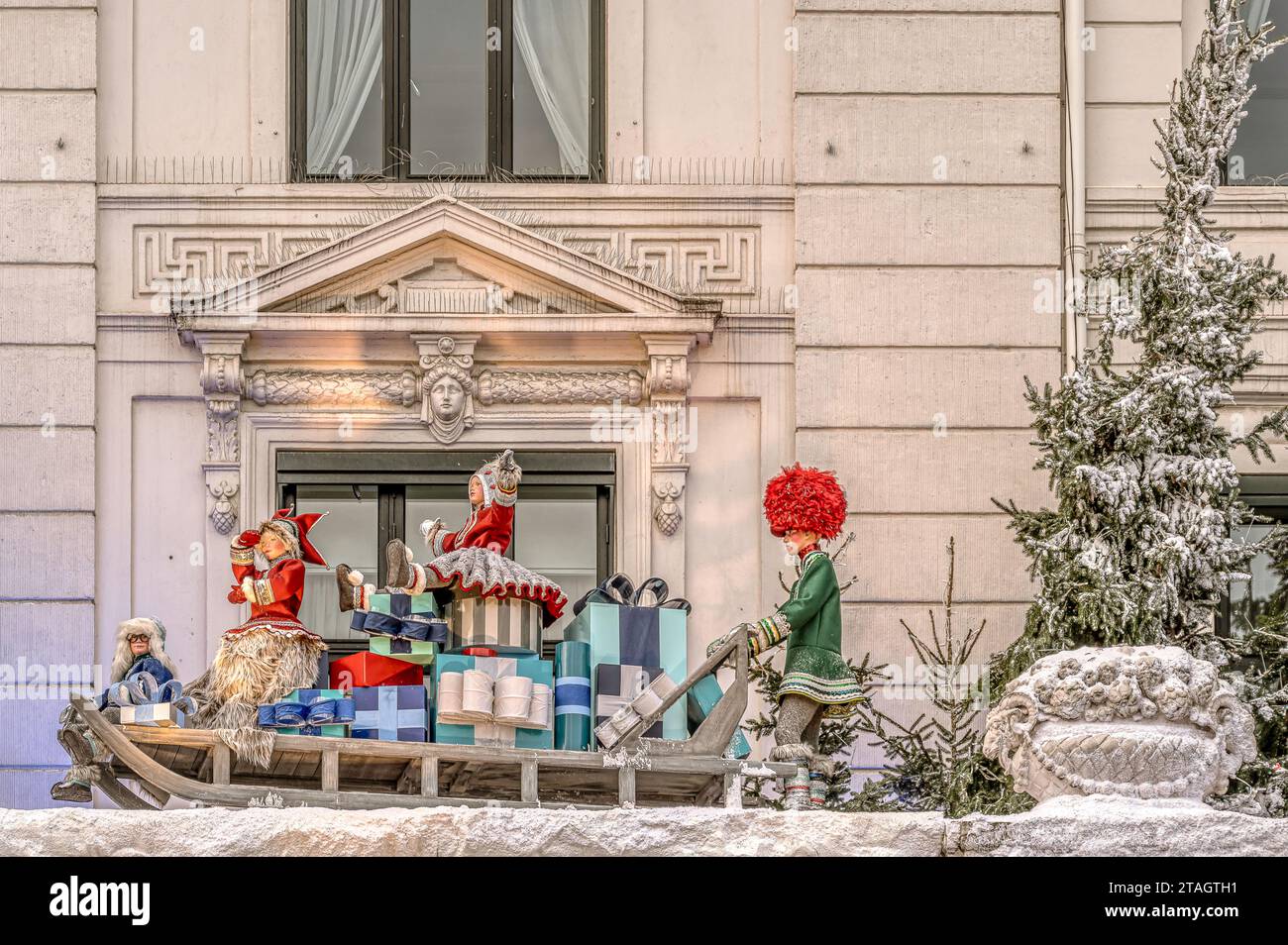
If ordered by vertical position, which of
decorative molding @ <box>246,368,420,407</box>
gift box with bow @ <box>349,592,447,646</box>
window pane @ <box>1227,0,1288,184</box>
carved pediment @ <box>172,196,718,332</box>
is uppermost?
window pane @ <box>1227,0,1288,184</box>

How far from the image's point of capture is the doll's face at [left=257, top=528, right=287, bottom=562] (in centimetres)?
1363

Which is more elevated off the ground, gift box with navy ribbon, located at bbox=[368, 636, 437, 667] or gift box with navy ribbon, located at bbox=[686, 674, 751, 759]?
gift box with navy ribbon, located at bbox=[368, 636, 437, 667]

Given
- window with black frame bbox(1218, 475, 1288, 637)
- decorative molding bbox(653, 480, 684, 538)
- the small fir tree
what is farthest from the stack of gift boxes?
window with black frame bbox(1218, 475, 1288, 637)

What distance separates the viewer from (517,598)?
13383 mm

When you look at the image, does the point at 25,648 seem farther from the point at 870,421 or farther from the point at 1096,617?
the point at 1096,617

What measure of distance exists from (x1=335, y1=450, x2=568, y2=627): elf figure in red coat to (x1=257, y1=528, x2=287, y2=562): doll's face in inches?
13.0

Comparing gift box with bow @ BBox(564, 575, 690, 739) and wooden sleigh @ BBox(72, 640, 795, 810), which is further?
gift box with bow @ BBox(564, 575, 690, 739)

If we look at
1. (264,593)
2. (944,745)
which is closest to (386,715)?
(264,593)

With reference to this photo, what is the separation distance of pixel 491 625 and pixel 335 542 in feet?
13.2

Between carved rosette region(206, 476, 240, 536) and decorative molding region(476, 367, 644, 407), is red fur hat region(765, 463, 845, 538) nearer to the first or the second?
decorative molding region(476, 367, 644, 407)

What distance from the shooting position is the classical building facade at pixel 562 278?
16.9m

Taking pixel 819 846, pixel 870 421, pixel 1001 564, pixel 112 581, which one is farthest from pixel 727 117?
pixel 819 846

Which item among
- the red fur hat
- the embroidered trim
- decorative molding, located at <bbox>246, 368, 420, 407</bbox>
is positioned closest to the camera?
the embroidered trim

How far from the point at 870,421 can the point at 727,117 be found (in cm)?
242
